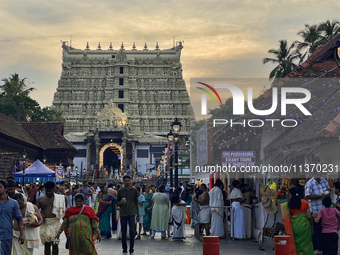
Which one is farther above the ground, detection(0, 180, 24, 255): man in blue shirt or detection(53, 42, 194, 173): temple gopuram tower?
detection(53, 42, 194, 173): temple gopuram tower

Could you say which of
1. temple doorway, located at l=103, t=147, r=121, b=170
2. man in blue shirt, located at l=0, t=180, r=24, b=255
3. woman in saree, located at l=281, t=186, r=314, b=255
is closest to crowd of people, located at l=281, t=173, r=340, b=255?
woman in saree, located at l=281, t=186, r=314, b=255

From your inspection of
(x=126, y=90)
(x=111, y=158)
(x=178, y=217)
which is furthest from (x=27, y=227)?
(x=111, y=158)

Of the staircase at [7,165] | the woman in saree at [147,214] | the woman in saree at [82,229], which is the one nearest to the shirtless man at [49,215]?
the woman in saree at [82,229]

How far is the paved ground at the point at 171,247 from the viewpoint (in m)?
12.0

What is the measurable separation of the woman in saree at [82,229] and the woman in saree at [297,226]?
11.4 ft

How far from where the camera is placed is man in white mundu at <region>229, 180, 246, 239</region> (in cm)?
1438

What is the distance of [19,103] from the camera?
59281 millimetres

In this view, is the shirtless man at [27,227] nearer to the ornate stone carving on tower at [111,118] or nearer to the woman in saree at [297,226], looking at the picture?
the woman in saree at [297,226]

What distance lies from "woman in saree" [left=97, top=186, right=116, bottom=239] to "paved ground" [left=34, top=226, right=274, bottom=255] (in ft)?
1.10

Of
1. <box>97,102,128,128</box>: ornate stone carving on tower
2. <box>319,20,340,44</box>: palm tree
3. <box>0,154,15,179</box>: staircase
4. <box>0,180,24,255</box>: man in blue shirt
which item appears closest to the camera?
<box>0,180,24,255</box>: man in blue shirt

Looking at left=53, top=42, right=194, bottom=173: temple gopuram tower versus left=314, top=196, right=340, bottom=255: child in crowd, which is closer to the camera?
left=314, top=196, right=340, bottom=255: child in crowd

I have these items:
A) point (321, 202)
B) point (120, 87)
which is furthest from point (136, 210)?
point (120, 87)

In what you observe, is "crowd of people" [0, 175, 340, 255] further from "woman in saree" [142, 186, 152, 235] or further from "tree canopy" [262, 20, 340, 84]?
"tree canopy" [262, 20, 340, 84]

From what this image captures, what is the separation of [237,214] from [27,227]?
23.2ft
